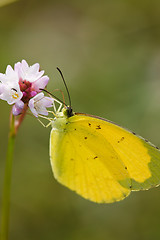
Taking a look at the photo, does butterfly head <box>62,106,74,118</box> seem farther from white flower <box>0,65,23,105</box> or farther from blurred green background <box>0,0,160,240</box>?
blurred green background <box>0,0,160,240</box>

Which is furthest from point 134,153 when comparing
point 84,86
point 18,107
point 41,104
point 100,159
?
point 84,86

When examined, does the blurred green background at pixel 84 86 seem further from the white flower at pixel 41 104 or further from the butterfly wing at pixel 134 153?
the white flower at pixel 41 104

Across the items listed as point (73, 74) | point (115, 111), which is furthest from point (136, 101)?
point (73, 74)

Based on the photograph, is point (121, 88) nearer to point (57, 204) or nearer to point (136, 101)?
point (136, 101)

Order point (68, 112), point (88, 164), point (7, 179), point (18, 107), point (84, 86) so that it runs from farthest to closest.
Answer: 1. point (84, 86)
2. point (88, 164)
3. point (68, 112)
4. point (7, 179)
5. point (18, 107)

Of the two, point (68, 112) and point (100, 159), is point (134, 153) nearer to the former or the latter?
point (100, 159)

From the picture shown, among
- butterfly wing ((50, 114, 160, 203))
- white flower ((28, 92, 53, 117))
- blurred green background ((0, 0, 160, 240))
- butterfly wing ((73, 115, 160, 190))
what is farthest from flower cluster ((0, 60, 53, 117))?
blurred green background ((0, 0, 160, 240))
